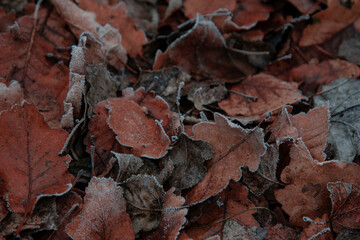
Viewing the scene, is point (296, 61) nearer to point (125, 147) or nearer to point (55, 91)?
point (125, 147)

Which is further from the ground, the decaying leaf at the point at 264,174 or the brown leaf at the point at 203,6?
the brown leaf at the point at 203,6

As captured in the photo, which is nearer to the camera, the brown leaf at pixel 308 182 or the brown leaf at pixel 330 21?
the brown leaf at pixel 308 182

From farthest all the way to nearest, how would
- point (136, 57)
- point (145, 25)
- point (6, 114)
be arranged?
point (145, 25)
point (136, 57)
point (6, 114)

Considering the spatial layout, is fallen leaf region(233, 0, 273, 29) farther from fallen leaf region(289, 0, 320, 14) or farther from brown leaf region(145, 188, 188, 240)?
brown leaf region(145, 188, 188, 240)

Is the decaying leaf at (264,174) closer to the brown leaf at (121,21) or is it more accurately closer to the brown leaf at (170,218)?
the brown leaf at (170,218)

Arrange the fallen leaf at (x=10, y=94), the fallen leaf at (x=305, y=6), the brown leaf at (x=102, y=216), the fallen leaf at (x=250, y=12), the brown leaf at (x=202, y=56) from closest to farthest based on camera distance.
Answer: the brown leaf at (x=102, y=216)
the fallen leaf at (x=10, y=94)
the brown leaf at (x=202, y=56)
the fallen leaf at (x=250, y=12)
the fallen leaf at (x=305, y=6)

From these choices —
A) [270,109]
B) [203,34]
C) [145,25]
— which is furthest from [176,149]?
[145,25]

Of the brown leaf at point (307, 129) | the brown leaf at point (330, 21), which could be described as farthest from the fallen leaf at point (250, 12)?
the brown leaf at point (307, 129)
